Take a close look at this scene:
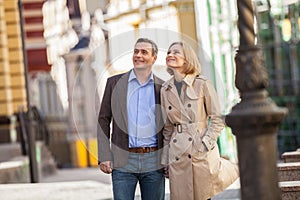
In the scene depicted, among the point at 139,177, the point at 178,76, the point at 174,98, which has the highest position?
the point at 178,76

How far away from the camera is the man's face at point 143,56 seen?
8281 millimetres

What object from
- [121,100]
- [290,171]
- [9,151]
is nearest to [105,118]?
[121,100]

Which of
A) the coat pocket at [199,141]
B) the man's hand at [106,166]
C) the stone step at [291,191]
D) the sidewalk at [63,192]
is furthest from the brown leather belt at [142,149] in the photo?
the sidewalk at [63,192]

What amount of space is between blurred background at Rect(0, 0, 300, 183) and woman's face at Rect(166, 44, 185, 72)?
1.08 feet

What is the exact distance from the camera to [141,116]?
8.27 metres

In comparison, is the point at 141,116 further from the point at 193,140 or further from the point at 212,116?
the point at 212,116

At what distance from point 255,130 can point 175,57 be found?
2229mm

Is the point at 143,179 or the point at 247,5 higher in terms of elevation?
the point at 247,5

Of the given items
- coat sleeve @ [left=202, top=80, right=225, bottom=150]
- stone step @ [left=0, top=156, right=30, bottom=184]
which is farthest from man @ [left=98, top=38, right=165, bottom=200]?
stone step @ [left=0, top=156, right=30, bottom=184]

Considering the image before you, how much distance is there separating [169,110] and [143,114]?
23cm

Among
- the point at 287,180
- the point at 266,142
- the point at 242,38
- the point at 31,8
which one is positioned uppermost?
the point at 31,8

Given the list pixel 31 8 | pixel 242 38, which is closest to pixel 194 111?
pixel 242 38

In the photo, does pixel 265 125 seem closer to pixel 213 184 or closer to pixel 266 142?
pixel 266 142

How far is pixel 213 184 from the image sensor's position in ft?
27.9
